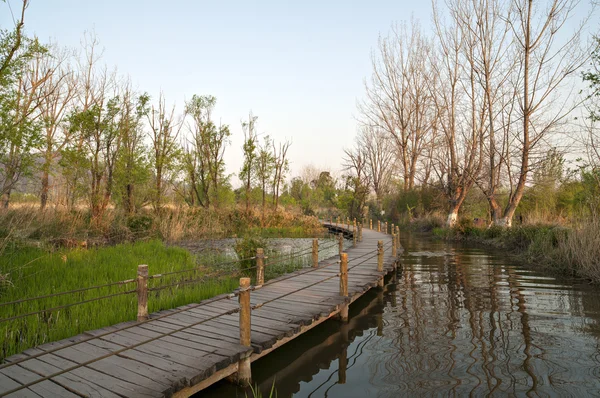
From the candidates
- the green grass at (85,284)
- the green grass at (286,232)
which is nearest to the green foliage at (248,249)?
the green grass at (85,284)

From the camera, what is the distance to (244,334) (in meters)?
4.89

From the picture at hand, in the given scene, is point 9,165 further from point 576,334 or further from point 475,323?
point 576,334

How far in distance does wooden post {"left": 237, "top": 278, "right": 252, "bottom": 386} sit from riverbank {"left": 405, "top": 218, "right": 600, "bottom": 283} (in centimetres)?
1032

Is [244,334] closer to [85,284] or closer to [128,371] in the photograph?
[128,371]

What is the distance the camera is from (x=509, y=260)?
15.5 meters

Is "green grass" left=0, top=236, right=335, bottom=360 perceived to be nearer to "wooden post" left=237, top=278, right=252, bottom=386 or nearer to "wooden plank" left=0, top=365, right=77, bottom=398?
"wooden plank" left=0, top=365, right=77, bottom=398

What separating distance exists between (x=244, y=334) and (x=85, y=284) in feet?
14.1

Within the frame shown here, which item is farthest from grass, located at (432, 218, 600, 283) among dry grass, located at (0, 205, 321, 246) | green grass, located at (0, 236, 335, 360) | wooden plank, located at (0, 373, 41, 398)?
wooden plank, located at (0, 373, 41, 398)

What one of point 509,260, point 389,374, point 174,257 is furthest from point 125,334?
point 509,260

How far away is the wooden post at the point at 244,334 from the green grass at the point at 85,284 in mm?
2080

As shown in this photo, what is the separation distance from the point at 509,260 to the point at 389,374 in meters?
12.6

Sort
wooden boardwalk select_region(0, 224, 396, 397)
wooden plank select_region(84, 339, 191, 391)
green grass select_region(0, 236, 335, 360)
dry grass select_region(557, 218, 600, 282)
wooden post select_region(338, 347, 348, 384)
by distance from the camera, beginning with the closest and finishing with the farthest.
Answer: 1. wooden boardwalk select_region(0, 224, 396, 397)
2. wooden plank select_region(84, 339, 191, 391)
3. wooden post select_region(338, 347, 348, 384)
4. green grass select_region(0, 236, 335, 360)
5. dry grass select_region(557, 218, 600, 282)

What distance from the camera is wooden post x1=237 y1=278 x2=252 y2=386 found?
4.82m

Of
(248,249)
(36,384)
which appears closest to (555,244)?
(248,249)
